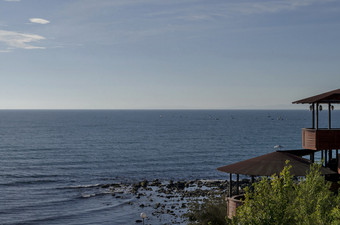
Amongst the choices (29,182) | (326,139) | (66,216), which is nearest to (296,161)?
(326,139)

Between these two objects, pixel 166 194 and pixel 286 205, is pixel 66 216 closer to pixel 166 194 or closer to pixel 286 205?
pixel 166 194

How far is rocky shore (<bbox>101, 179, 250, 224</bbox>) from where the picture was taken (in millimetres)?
34981

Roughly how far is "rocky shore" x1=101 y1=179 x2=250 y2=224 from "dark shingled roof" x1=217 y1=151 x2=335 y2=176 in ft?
50.9

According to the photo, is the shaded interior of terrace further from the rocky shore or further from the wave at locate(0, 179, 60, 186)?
the wave at locate(0, 179, 60, 186)

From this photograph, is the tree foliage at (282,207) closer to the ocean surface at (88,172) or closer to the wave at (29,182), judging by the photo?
the ocean surface at (88,172)

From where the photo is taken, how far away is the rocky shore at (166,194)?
35.0 meters

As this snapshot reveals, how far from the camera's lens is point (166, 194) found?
141 feet

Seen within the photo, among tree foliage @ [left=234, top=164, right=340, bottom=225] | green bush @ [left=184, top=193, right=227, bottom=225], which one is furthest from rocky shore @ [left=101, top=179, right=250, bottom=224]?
tree foliage @ [left=234, top=164, right=340, bottom=225]

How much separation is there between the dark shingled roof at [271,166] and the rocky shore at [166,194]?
15527 millimetres

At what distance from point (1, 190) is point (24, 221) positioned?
1454 centimetres

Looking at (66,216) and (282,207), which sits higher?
(282,207)

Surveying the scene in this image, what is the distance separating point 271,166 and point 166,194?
26263 mm

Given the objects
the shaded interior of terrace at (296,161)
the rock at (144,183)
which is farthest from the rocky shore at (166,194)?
the shaded interior of terrace at (296,161)

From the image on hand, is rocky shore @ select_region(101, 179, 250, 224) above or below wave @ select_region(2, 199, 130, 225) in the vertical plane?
above
